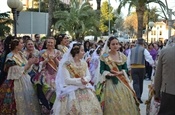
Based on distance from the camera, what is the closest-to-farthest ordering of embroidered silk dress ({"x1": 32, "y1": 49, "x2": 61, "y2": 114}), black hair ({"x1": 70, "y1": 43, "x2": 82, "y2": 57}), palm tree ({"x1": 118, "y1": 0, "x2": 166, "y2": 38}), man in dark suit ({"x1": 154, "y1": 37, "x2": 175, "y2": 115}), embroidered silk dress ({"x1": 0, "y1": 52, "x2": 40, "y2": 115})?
man in dark suit ({"x1": 154, "y1": 37, "x2": 175, "y2": 115}) < black hair ({"x1": 70, "y1": 43, "x2": 82, "y2": 57}) < embroidered silk dress ({"x1": 0, "y1": 52, "x2": 40, "y2": 115}) < embroidered silk dress ({"x1": 32, "y1": 49, "x2": 61, "y2": 114}) < palm tree ({"x1": 118, "y1": 0, "x2": 166, "y2": 38})

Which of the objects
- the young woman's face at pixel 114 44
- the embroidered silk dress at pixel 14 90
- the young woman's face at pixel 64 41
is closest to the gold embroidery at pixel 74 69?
the young woman's face at pixel 114 44

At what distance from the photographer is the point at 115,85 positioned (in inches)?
238

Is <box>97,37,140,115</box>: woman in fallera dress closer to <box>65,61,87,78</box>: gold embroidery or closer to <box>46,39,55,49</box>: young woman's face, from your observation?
<box>65,61,87,78</box>: gold embroidery

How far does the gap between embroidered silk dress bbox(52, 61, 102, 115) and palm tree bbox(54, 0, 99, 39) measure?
→ 2664cm

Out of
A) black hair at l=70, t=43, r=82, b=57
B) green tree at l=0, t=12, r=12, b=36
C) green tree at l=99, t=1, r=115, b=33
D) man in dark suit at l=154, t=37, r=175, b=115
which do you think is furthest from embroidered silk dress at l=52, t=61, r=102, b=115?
green tree at l=99, t=1, r=115, b=33

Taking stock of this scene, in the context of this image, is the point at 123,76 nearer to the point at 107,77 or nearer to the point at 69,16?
the point at 107,77

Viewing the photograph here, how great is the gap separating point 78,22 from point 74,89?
27333 mm

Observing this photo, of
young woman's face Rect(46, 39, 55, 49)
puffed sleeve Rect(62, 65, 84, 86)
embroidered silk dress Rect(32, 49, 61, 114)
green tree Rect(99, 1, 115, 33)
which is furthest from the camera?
green tree Rect(99, 1, 115, 33)

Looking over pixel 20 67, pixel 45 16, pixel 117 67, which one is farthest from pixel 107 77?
pixel 45 16

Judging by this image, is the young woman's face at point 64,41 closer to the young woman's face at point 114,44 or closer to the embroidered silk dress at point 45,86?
the embroidered silk dress at point 45,86

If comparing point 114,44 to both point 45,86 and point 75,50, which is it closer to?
point 75,50

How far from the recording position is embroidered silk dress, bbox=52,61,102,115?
18.0ft

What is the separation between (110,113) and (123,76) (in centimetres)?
67

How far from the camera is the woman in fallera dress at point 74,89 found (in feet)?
18.1
